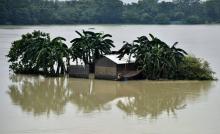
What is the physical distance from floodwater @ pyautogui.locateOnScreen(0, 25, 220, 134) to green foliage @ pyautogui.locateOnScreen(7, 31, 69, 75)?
0.66 metres

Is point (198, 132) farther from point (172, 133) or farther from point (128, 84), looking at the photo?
point (128, 84)

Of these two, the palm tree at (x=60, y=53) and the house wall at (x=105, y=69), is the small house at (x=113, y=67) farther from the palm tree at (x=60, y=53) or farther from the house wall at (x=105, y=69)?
the palm tree at (x=60, y=53)

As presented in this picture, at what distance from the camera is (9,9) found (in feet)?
360

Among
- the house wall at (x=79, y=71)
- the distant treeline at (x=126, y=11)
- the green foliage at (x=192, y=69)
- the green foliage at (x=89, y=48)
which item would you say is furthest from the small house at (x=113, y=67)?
the distant treeline at (x=126, y=11)

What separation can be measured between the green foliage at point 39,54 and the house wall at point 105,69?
1.91 meters

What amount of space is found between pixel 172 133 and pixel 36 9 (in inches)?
4059

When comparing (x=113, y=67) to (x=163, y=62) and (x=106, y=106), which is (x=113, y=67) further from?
(x=106, y=106)

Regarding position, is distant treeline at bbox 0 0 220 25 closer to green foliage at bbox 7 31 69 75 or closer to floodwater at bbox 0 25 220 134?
green foliage at bbox 7 31 69 75

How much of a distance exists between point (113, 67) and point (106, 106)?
6.46 meters

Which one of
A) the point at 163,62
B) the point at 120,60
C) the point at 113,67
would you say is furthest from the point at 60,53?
the point at 163,62

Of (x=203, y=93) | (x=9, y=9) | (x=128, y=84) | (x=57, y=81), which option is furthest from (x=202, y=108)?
(x=9, y=9)

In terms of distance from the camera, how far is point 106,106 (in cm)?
2391

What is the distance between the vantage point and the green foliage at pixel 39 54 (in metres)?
31.1

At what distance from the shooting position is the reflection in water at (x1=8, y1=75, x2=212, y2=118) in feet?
77.4
